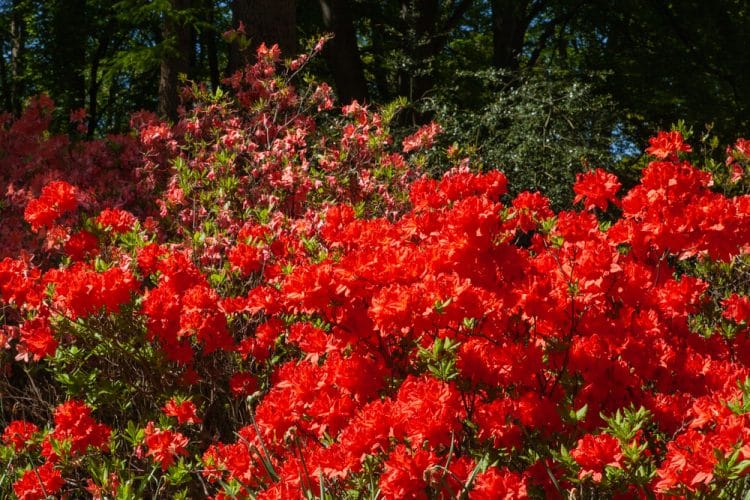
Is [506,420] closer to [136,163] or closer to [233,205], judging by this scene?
[233,205]

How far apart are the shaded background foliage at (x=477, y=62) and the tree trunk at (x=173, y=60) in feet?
0.08

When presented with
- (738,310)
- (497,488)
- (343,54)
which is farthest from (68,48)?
(497,488)

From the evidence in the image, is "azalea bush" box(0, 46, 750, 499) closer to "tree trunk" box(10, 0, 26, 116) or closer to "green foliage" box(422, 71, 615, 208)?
→ "green foliage" box(422, 71, 615, 208)

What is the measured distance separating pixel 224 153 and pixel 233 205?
35 centimetres

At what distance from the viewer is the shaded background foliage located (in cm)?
843

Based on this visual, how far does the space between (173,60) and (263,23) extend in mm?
2481

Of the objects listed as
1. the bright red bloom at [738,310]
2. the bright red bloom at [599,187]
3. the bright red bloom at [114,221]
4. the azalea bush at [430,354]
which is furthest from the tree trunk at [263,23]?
the bright red bloom at [738,310]

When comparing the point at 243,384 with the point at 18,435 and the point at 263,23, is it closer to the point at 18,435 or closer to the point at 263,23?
the point at 18,435

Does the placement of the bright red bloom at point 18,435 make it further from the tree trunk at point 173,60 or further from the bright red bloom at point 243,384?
the tree trunk at point 173,60

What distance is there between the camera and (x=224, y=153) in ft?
16.7

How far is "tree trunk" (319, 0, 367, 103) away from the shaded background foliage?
0.02m

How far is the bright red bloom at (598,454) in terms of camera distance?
203 cm

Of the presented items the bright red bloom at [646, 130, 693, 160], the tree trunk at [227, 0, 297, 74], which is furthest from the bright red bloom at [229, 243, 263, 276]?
the tree trunk at [227, 0, 297, 74]

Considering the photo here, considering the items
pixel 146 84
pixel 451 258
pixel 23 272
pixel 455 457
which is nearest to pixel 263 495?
pixel 455 457
